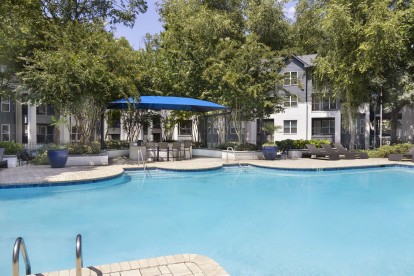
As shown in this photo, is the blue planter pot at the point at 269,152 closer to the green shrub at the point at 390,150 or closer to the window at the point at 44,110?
the green shrub at the point at 390,150

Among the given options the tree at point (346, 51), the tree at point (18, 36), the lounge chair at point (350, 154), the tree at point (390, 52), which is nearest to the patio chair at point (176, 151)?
the tree at point (18, 36)

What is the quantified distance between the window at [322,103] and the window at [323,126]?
49.8 inches

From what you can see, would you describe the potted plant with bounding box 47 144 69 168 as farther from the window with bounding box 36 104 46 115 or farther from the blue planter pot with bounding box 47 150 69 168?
the window with bounding box 36 104 46 115

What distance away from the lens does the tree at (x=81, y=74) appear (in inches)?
482

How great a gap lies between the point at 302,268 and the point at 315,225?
88.8 inches

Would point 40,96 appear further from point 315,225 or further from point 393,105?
point 393,105

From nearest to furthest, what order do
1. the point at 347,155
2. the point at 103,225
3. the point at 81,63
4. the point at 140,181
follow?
the point at 103,225
the point at 140,181
the point at 81,63
the point at 347,155

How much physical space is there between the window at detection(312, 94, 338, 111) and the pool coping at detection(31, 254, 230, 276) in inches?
1057

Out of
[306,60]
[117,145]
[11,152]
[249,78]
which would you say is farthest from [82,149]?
[306,60]

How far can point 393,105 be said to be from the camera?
22031 mm

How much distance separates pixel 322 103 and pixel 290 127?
3691 mm

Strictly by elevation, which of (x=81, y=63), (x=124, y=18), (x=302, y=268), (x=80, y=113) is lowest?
(x=302, y=268)

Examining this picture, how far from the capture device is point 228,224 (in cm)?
677

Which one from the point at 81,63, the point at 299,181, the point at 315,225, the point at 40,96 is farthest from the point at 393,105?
the point at 40,96
